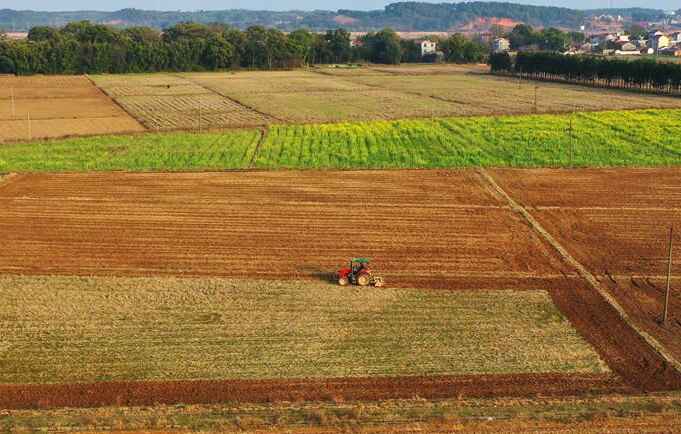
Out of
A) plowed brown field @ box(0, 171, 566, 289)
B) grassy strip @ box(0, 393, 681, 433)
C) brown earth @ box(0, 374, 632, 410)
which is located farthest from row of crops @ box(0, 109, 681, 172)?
grassy strip @ box(0, 393, 681, 433)

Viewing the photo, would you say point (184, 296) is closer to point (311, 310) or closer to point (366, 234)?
point (311, 310)

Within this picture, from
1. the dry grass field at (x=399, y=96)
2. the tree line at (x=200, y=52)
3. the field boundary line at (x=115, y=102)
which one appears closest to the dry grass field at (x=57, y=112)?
the field boundary line at (x=115, y=102)

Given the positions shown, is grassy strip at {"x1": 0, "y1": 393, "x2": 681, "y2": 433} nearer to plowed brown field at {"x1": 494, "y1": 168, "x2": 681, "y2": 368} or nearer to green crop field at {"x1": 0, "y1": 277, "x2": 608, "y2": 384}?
green crop field at {"x1": 0, "y1": 277, "x2": 608, "y2": 384}

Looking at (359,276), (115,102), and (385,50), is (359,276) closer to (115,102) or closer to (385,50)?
(115,102)

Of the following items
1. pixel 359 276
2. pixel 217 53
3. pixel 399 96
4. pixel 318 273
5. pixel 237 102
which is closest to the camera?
pixel 359 276

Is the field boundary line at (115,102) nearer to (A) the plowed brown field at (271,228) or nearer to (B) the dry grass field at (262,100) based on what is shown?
(B) the dry grass field at (262,100)

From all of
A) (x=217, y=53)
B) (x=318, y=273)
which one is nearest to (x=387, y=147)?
(x=318, y=273)
